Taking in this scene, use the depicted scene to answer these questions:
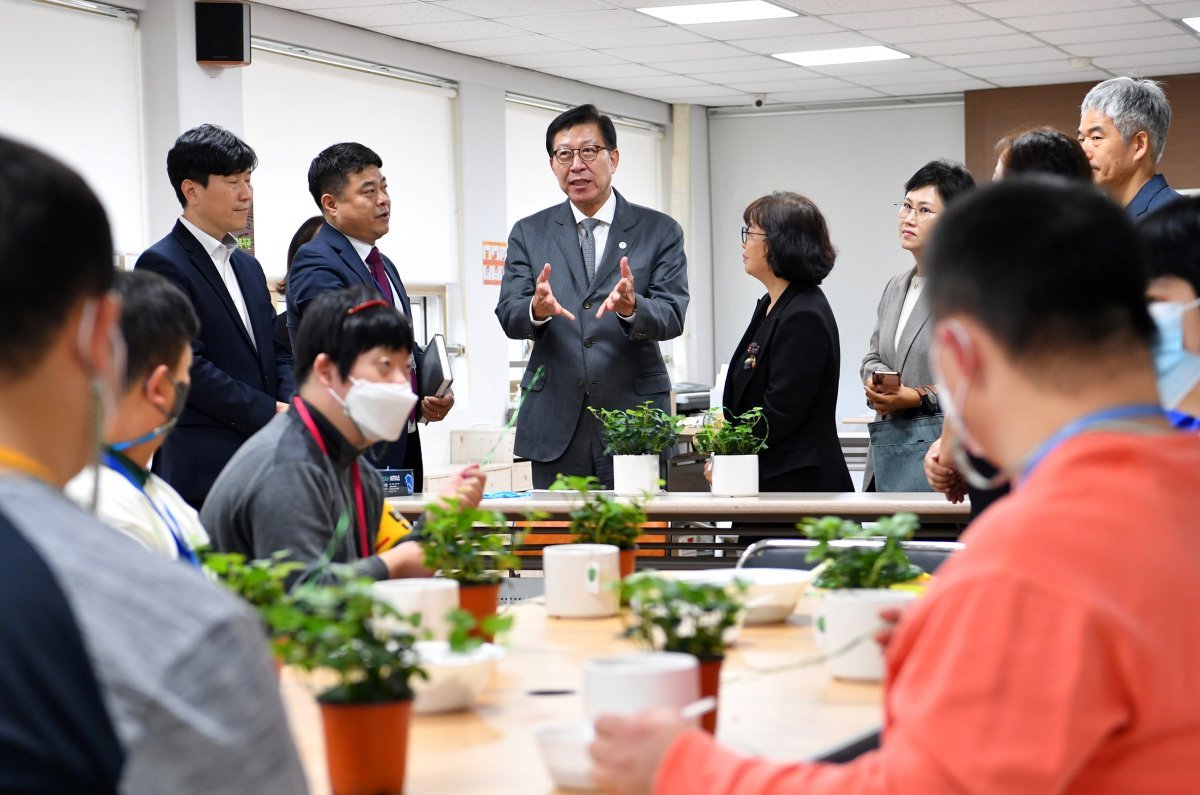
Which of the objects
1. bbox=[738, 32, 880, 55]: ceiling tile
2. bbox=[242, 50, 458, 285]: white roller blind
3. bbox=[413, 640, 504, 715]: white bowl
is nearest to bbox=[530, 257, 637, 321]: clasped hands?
bbox=[413, 640, 504, 715]: white bowl

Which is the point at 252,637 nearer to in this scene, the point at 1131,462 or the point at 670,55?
the point at 1131,462

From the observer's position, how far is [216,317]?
13.4 ft

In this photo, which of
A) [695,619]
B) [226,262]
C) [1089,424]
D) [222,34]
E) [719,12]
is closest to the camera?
[1089,424]

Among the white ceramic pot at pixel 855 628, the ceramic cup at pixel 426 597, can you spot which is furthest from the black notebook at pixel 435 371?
the white ceramic pot at pixel 855 628

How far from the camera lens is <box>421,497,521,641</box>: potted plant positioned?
6.80 feet

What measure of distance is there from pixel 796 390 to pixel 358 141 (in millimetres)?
5185

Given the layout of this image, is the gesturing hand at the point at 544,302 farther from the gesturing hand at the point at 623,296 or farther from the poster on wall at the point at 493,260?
the poster on wall at the point at 493,260

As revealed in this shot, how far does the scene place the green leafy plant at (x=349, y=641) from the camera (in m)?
1.37

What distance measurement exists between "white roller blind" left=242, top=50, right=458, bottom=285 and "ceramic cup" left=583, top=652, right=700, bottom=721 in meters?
6.68

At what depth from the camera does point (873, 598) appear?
6.20ft

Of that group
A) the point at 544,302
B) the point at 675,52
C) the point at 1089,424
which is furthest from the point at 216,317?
the point at 675,52

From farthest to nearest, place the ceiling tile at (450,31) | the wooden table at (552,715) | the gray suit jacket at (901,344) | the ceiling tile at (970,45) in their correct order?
the ceiling tile at (970,45), the ceiling tile at (450,31), the gray suit jacket at (901,344), the wooden table at (552,715)

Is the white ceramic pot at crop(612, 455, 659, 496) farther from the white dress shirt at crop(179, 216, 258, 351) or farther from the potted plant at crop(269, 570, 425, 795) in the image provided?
the potted plant at crop(269, 570, 425, 795)

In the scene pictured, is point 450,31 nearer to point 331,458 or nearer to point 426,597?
point 331,458
